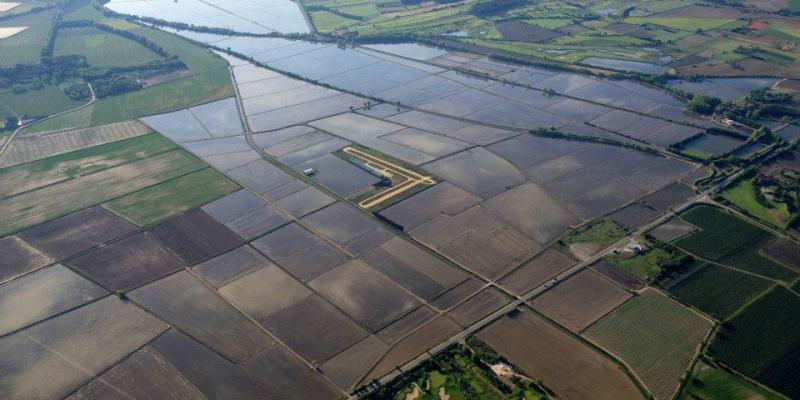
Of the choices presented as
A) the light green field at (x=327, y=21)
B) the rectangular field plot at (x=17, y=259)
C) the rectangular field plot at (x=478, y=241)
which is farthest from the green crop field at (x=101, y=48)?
the rectangular field plot at (x=478, y=241)

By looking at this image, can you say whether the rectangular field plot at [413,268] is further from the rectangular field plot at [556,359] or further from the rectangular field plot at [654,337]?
the rectangular field plot at [654,337]

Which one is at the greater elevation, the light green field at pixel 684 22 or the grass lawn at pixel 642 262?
the light green field at pixel 684 22

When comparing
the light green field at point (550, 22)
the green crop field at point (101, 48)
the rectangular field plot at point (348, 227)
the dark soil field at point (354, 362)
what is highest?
the light green field at point (550, 22)

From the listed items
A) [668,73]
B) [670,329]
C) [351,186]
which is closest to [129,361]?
[351,186]

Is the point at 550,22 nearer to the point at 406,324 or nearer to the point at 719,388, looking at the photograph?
the point at 406,324

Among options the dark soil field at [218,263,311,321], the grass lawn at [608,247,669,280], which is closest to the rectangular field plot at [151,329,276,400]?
the dark soil field at [218,263,311,321]

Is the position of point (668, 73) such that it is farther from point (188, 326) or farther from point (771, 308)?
point (188, 326)
